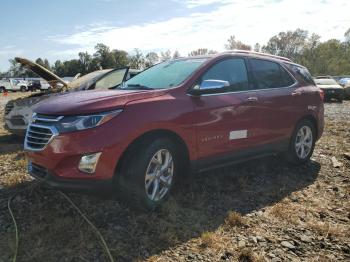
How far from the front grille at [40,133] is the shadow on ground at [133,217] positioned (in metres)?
0.72

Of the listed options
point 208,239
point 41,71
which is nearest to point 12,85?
point 41,71

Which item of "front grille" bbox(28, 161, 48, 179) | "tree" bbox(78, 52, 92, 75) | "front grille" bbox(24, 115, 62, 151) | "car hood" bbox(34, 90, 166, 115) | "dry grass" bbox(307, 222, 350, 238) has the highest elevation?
"tree" bbox(78, 52, 92, 75)

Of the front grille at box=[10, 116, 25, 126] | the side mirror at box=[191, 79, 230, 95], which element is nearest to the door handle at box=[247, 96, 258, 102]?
the side mirror at box=[191, 79, 230, 95]

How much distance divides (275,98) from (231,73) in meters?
0.94

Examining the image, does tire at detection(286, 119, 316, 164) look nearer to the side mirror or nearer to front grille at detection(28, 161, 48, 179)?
the side mirror

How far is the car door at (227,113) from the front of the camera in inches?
179

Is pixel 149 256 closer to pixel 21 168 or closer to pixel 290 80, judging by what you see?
pixel 21 168

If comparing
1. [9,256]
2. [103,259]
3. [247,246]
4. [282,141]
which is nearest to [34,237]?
[9,256]

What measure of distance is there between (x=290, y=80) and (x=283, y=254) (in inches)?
133

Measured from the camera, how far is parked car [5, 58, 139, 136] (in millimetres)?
7861

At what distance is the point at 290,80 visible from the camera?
20.2ft

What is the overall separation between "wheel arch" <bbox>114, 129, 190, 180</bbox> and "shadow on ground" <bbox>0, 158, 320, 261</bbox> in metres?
0.45

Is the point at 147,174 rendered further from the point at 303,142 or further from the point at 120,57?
the point at 120,57

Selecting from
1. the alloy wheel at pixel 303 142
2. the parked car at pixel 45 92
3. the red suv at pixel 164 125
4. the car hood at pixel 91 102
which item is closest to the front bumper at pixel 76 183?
the red suv at pixel 164 125
